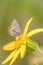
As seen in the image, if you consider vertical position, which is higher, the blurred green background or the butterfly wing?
the blurred green background

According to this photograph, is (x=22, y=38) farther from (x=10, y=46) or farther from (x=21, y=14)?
(x=21, y=14)

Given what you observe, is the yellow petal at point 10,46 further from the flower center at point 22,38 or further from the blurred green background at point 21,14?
the blurred green background at point 21,14

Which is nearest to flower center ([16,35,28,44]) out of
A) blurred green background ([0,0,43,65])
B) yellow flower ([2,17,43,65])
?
yellow flower ([2,17,43,65])

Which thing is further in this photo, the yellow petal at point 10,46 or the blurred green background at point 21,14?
the blurred green background at point 21,14

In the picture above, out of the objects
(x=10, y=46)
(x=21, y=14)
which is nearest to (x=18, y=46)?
(x=10, y=46)

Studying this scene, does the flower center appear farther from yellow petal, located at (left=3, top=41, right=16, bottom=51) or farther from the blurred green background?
the blurred green background

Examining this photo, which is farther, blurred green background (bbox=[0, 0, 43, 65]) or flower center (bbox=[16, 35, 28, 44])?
blurred green background (bbox=[0, 0, 43, 65])

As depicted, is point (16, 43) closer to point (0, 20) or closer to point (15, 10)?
point (0, 20)

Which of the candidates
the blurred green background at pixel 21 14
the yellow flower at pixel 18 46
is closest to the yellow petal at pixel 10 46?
the yellow flower at pixel 18 46

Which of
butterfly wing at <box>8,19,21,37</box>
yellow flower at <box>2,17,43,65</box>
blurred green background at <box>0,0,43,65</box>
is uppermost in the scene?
blurred green background at <box>0,0,43,65</box>
